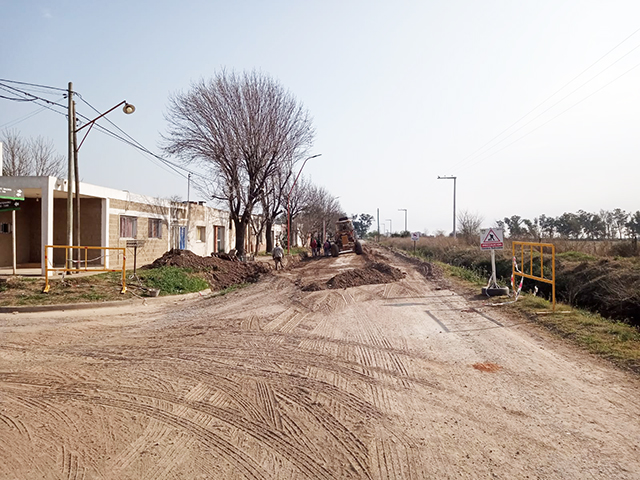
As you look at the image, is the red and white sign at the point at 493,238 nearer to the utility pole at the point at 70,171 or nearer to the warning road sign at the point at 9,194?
the utility pole at the point at 70,171

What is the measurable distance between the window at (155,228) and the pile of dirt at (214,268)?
4589 millimetres

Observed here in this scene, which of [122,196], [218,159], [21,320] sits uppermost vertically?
[218,159]

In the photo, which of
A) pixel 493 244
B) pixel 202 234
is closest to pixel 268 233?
pixel 202 234

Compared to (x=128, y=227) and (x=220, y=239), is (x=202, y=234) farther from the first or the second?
(x=128, y=227)

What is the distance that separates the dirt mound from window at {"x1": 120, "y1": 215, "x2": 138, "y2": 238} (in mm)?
11087

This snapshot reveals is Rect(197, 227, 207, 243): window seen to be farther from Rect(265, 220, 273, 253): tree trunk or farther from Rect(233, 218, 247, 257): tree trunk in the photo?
Rect(265, 220, 273, 253): tree trunk

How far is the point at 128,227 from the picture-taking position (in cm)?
2403

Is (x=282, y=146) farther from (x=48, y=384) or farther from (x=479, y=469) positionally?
(x=479, y=469)

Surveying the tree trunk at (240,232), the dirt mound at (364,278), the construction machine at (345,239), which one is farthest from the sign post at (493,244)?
the construction machine at (345,239)

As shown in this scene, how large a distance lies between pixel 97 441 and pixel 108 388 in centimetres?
166

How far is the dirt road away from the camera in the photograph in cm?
426

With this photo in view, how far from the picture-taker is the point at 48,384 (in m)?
6.49

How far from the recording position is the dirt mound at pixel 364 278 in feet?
58.8

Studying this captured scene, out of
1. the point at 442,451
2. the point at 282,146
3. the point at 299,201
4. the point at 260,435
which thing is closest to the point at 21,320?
the point at 260,435
